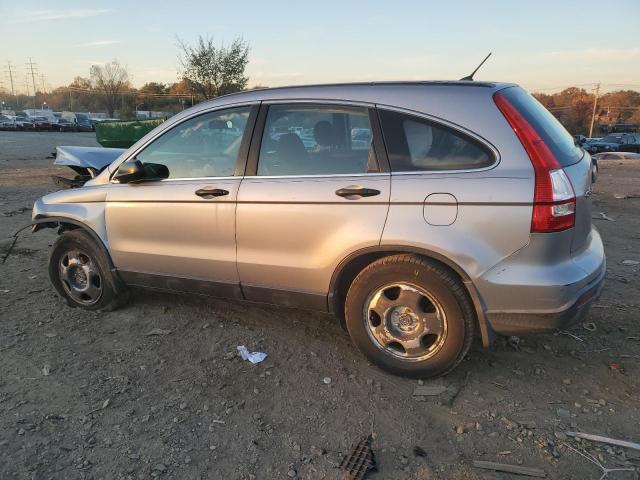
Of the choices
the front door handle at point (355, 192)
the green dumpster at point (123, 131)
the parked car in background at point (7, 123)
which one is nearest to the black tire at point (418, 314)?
the front door handle at point (355, 192)

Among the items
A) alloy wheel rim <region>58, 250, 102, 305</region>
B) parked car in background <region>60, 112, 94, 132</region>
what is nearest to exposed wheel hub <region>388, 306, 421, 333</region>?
alloy wheel rim <region>58, 250, 102, 305</region>

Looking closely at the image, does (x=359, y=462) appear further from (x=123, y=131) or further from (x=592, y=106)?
(x=592, y=106)

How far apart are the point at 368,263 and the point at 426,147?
809 millimetres

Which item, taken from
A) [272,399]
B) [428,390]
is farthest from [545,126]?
[272,399]

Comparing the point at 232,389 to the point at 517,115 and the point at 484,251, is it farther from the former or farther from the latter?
the point at 517,115

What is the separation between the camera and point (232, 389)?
313 centimetres

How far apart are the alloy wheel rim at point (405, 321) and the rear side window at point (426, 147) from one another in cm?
74

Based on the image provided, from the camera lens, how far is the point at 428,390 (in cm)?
309

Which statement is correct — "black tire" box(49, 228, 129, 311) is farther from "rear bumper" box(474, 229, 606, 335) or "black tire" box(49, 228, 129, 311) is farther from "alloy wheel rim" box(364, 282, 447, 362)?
"rear bumper" box(474, 229, 606, 335)

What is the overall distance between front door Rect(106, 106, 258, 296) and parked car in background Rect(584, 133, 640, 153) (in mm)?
36368

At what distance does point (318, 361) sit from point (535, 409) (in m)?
1.40

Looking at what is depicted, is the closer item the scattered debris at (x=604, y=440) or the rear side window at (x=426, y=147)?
the scattered debris at (x=604, y=440)

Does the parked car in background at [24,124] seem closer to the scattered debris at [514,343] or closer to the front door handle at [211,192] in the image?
the front door handle at [211,192]

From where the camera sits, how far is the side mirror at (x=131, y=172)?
3.67 m
